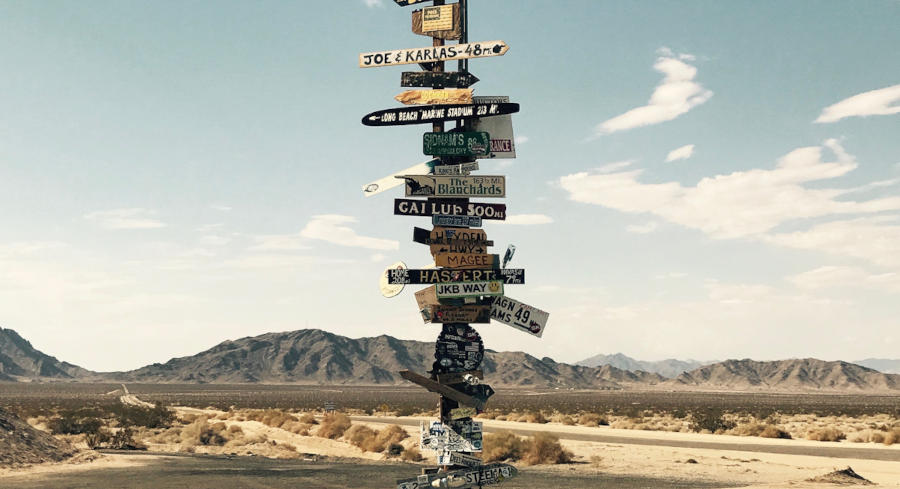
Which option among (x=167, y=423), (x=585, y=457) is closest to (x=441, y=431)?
(x=585, y=457)

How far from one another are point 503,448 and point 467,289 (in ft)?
68.4

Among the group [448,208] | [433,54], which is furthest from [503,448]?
[433,54]

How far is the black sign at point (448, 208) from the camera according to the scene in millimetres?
11883

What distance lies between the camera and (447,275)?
11648mm

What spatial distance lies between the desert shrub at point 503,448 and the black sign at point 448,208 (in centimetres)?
2003

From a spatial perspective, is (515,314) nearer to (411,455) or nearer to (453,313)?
(453,313)

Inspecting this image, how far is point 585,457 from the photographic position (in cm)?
3100

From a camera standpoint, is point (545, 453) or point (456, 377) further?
point (545, 453)

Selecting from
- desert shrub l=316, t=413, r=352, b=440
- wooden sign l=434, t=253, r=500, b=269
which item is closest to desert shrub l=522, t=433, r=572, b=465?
desert shrub l=316, t=413, r=352, b=440

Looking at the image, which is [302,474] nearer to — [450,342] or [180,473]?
[180,473]

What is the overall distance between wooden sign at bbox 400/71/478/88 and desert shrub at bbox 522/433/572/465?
20630mm

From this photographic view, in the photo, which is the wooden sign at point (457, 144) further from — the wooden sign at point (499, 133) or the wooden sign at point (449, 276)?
the wooden sign at point (449, 276)

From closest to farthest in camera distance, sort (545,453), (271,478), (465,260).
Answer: (465,260), (271,478), (545,453)

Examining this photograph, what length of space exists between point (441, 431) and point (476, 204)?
3591 millimetres
